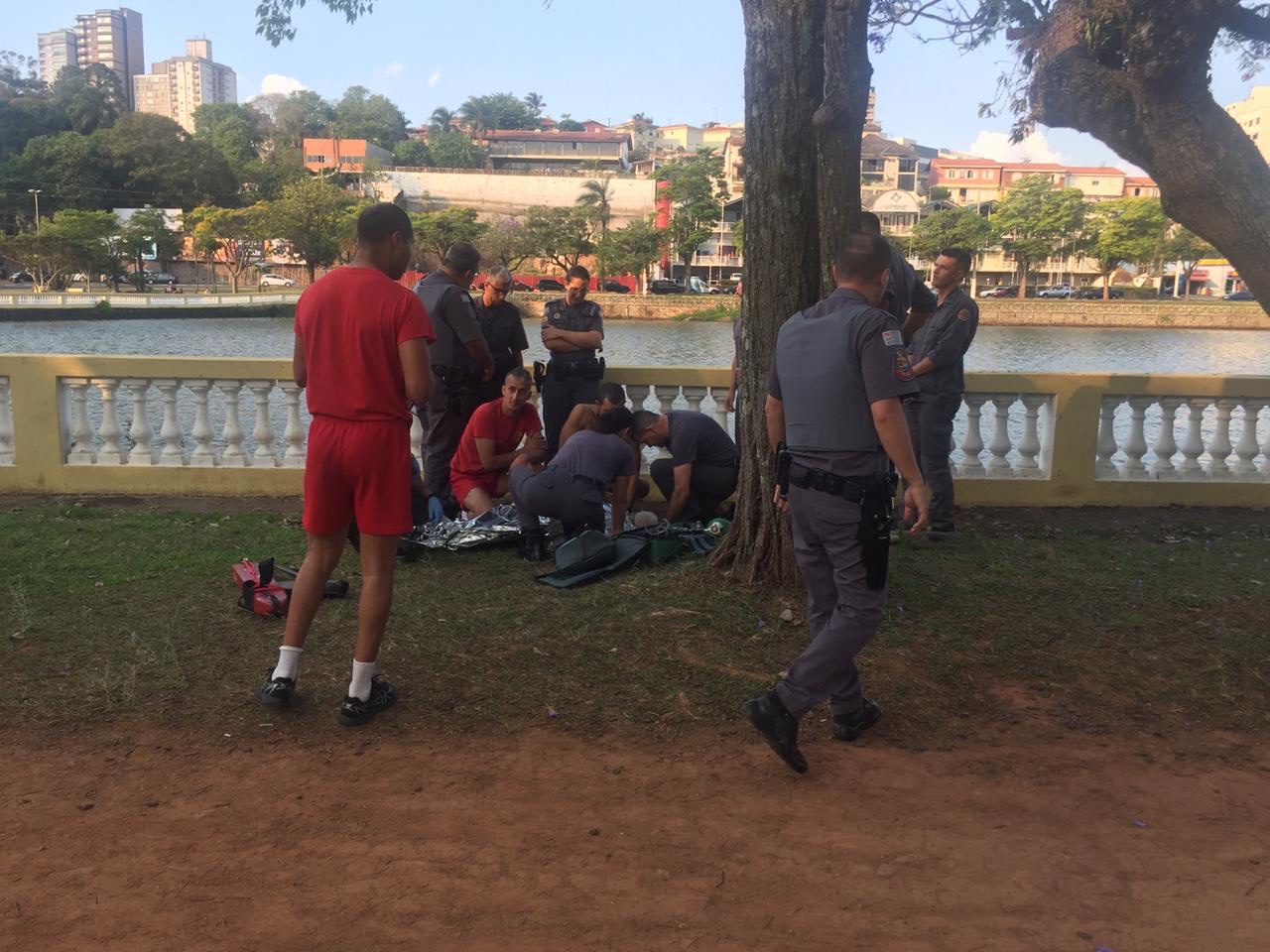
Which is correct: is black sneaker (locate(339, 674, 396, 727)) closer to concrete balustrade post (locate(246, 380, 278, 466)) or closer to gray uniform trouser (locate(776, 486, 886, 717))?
gray uniform trouser (locate(776, 486, 886, 717))

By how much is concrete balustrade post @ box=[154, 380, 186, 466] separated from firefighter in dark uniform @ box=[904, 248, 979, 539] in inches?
209

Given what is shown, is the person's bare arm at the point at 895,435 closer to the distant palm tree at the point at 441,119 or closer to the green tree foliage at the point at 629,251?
the green tree foliage at the point at 629,251

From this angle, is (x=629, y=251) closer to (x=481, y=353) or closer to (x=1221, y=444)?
(x=1221, y=444)

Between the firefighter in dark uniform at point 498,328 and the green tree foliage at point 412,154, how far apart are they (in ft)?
385

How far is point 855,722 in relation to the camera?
3727mm

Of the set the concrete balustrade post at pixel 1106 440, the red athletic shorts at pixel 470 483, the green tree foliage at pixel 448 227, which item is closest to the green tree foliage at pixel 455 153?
the green tree foliage at pixel 448 227

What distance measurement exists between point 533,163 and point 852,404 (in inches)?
5096

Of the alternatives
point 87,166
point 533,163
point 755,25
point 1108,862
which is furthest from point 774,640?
point 533,163

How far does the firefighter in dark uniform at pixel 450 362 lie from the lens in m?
6.44

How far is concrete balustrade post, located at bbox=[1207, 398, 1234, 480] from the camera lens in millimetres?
7664

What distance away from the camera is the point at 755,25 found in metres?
4.93

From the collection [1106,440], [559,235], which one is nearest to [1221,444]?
[1106,440]

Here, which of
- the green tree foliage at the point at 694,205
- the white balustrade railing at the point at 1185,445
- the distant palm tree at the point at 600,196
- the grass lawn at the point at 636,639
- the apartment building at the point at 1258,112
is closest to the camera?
the grass lawn at the point at 636,639

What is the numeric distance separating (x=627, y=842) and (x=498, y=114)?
168 meters
